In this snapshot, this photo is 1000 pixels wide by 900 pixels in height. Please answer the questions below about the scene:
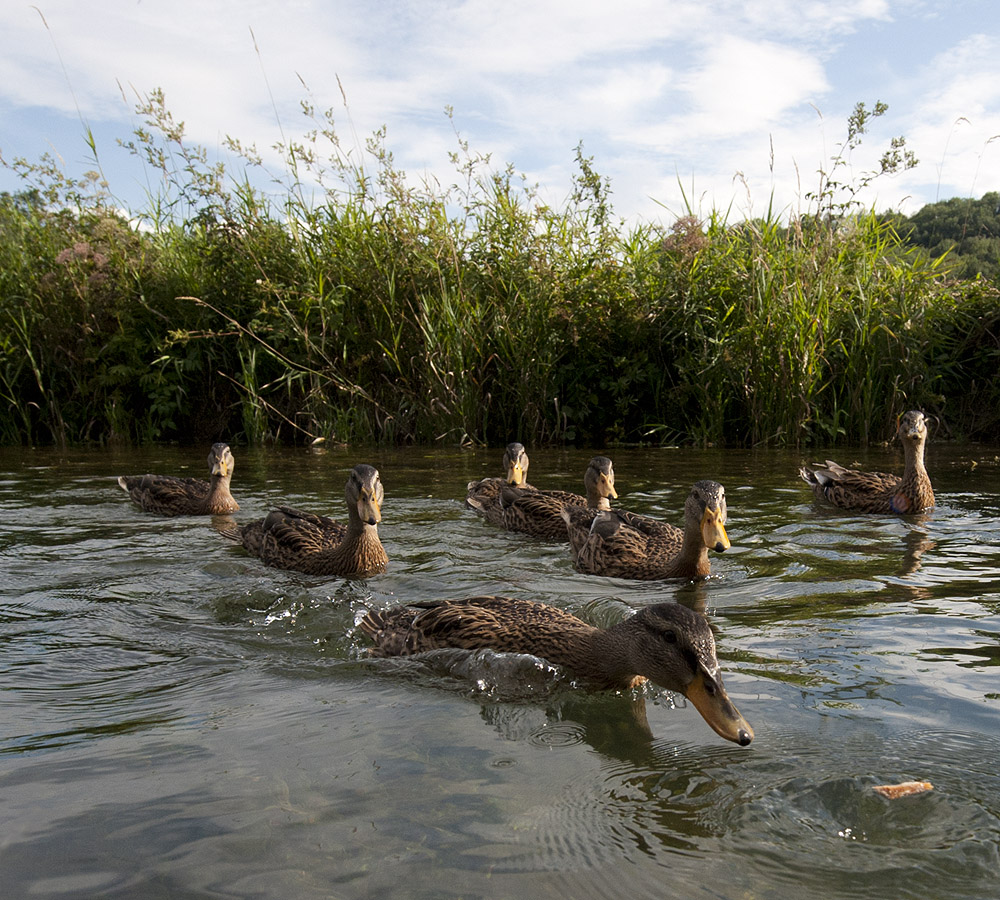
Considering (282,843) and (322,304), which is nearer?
(282,843)

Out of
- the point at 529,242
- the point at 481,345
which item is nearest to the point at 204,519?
the point at 481,345

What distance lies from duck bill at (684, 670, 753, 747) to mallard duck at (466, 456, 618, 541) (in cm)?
430

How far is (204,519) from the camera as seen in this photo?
850 cm

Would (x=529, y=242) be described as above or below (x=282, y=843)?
above

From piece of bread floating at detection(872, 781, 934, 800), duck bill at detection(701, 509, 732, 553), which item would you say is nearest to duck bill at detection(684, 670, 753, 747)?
piece of bread floating at detection(872, 781, 934, 800)

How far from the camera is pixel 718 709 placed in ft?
10.4

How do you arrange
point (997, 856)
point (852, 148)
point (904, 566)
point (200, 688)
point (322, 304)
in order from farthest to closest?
point (322, 304) < point (852, 148) < point (904, 566) < point (200, 688) < point (997, 856)

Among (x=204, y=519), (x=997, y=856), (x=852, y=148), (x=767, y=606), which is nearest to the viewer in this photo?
(x=997, y=856)

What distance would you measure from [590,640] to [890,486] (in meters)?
5.22

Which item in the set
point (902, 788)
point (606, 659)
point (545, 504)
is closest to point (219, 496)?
point (545, 504)

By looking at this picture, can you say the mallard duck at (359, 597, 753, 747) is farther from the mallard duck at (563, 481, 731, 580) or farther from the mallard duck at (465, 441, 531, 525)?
the mallard duck at (465, 441, 531, 525)

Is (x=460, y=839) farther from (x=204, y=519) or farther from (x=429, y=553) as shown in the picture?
(x=204, y=519)

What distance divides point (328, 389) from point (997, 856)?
12459 millimetres

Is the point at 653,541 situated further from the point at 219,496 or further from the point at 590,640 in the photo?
the point at 219,496
